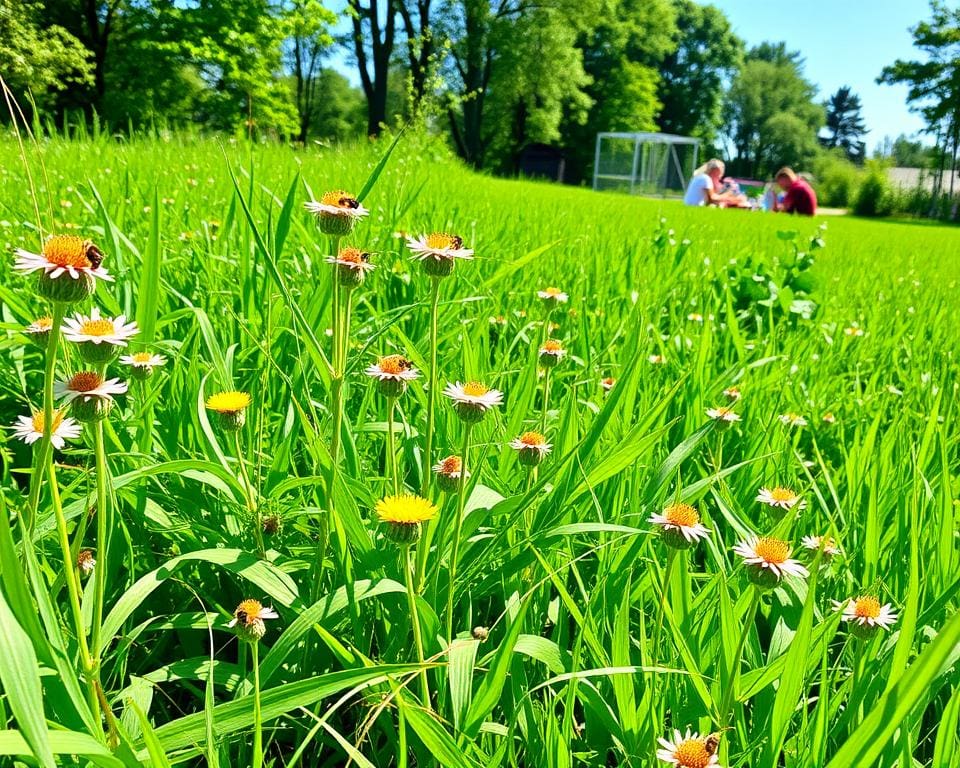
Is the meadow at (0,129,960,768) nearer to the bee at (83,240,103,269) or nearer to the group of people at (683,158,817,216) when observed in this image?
the bee at (83,240,103,269)

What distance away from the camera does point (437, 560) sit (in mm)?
702

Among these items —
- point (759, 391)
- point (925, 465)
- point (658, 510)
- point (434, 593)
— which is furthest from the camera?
point (759, 391)

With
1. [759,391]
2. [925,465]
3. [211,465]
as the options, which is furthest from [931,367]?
[211,465]

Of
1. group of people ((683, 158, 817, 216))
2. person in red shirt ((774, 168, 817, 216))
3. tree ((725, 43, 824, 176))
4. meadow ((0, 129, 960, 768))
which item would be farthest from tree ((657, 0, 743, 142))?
meadow ((0, 129, 960, 768))

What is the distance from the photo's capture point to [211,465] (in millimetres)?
674

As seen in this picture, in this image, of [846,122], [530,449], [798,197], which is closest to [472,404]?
[530,449]

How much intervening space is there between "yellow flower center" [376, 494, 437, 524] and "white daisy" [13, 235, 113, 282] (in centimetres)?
27

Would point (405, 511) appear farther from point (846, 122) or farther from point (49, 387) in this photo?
point (846, 122)

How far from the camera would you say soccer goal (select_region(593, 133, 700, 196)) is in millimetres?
25750

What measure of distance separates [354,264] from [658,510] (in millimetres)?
456

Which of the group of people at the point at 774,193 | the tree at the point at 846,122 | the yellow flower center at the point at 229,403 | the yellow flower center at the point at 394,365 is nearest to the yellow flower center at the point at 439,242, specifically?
the yellow flower center at the point at 394,365

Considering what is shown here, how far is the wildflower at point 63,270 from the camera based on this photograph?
454 millimetres

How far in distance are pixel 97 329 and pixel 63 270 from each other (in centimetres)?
8

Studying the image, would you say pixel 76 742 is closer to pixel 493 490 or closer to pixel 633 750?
pixel 633 750
